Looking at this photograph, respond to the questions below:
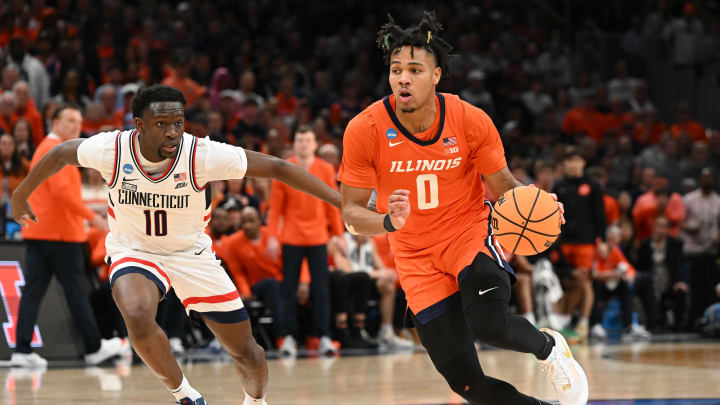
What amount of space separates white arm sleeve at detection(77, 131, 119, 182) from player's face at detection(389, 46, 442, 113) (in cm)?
183

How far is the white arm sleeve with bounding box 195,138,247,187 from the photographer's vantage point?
244 inches

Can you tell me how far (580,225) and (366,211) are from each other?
28.5ft

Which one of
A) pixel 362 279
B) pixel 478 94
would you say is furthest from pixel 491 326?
pixel 478 94

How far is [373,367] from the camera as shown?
33.5 ft

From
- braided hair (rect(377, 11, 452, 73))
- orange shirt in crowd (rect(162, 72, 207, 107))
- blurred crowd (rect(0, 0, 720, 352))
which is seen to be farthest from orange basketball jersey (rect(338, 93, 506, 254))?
orange shirt in crowd (rect(162, 72, 207, 107))

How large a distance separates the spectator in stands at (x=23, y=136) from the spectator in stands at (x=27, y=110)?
0.70m

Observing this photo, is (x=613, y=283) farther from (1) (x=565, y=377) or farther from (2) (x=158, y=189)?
(2) (x=158, y=189)

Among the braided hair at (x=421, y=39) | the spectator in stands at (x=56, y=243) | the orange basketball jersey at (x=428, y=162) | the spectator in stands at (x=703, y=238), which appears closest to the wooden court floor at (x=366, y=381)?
the spectator in stands at (x=56, y=243)

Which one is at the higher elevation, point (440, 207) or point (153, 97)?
point (153, 97)

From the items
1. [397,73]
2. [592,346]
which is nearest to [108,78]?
[592,346]

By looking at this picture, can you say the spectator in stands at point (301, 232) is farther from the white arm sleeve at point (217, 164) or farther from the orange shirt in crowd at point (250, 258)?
the white arm sleeve at point (217, 164)

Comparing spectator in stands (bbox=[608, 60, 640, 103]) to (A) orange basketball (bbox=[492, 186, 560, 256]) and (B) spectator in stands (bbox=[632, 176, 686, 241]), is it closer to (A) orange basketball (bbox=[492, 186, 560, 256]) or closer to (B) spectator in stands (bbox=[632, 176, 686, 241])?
(B) spectator in stands (bbox=[632, 176, 686, 241])

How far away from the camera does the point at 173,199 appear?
621 cm

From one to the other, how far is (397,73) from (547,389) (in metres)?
3.71
